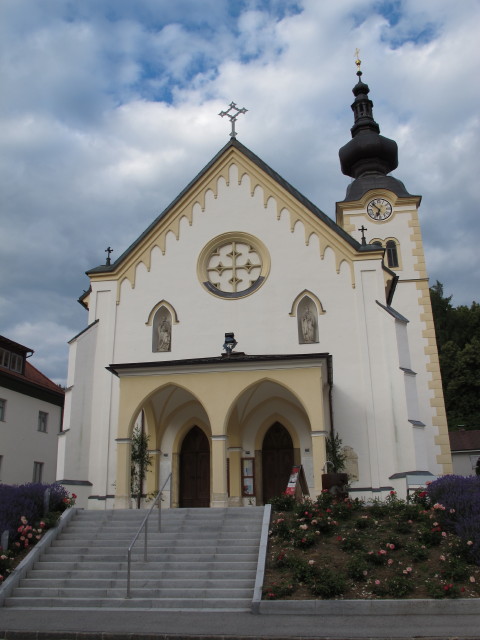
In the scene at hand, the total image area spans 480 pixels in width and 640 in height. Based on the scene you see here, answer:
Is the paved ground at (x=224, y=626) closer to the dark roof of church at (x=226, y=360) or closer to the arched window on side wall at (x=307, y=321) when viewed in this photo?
the dark roof of church at (x=226, y=360)

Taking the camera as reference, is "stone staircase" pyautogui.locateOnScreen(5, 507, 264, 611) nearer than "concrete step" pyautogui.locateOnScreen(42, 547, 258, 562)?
Yes

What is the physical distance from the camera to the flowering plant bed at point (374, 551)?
10.5m

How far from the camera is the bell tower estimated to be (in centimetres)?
2648

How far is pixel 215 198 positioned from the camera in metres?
23.1

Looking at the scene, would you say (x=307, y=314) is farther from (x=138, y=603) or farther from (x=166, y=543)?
(x=138, y=603)

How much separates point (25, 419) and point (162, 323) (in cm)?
1208

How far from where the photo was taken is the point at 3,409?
28.8 m

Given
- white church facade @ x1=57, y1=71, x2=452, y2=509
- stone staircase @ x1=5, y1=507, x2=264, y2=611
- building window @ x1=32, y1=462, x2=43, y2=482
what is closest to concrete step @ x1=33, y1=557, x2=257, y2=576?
stone staircase @ x1=5, y1=507, x2=264, y2=611

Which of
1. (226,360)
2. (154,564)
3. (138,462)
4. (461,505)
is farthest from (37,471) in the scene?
(461,505)

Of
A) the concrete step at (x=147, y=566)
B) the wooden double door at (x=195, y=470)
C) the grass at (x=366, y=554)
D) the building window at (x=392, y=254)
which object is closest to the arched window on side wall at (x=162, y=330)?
the wooden double door at (x=195, y=470)

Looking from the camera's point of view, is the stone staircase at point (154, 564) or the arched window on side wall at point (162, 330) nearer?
the stone staircase at point (154, 564)

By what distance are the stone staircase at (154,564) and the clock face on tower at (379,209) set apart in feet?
68.1

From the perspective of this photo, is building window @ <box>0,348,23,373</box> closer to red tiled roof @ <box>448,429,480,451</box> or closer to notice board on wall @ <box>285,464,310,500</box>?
notice board on wall @ <box>285,464,310,500</box>

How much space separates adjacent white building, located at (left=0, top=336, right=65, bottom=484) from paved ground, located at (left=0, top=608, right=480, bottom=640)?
19237 mm
